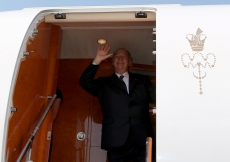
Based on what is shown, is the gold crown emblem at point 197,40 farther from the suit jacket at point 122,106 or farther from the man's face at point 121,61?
the man's face at point 121,61

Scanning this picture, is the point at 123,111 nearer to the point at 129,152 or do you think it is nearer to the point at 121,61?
the point at 129,152

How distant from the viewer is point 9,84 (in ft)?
6.46

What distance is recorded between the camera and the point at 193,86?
1.93m

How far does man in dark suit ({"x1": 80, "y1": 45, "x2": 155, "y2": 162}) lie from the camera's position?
2.96 metres

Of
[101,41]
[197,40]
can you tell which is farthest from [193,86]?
[101,41]

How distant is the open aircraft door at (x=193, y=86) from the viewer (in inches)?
72.0

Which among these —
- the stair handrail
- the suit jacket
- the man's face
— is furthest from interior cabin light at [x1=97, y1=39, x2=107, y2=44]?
the stair handrail

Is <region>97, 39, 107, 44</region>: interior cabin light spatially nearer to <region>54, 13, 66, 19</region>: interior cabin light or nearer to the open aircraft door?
<region>54, 13, 66, 19</region>: interior cabin light

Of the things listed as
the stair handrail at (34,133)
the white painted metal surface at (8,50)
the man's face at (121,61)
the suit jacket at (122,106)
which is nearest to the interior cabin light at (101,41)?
the man's face at (121,61)

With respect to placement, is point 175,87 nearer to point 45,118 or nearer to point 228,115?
point 228,115

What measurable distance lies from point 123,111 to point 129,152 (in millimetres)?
352

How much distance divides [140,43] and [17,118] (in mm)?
1534

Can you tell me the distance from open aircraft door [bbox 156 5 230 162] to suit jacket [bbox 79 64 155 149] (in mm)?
1091

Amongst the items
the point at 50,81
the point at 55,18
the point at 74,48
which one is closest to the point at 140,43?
the point at 74,48
